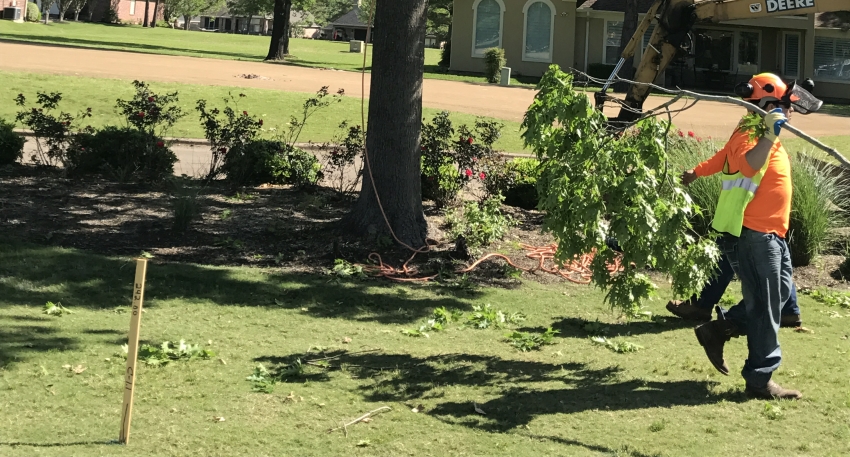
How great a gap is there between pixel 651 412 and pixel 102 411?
3.17m

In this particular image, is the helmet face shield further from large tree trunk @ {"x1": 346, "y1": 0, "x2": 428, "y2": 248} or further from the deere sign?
large tree trunk @ {"x1": 346, "y1": 0, "x2": 428, "y2": 248}

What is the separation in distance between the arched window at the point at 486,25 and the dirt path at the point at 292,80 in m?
8.49

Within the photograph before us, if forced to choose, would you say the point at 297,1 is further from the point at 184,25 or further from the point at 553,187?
the point at 184,25

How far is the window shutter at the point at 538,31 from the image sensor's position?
43.7m

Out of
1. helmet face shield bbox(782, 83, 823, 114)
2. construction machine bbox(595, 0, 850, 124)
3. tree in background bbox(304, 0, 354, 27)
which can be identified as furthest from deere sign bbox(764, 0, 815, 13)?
tree in background bbox(304, 0, 354, 27)

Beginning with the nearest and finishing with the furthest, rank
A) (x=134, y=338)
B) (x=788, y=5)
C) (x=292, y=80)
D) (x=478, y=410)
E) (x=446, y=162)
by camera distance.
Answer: (x=134, y=338) < (x=478, y=410) < (x=788, y=5) < (x=446, y=162) < (x=292, y=80)

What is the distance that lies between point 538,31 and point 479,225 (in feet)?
116

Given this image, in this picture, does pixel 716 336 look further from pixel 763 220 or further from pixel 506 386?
pixel 506 386

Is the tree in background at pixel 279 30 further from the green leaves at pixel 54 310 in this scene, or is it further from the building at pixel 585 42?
the green leaves at pixel 54 310

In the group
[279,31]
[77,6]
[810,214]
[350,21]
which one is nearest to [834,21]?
[279,31]

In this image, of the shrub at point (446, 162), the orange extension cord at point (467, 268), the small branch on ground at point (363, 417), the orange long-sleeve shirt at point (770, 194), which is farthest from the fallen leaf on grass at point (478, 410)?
the shrub at point (446, 162)

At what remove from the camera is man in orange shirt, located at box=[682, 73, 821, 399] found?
586 centimetres

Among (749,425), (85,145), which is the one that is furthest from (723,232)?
(85,145)

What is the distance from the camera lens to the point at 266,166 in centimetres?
1257
